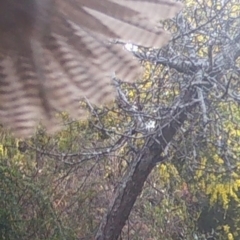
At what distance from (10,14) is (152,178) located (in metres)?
2.26

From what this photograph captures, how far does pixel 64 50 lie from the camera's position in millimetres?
378

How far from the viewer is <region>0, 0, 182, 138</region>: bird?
0.35 metres

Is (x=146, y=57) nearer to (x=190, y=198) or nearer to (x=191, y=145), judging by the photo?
(x=191, y=145)

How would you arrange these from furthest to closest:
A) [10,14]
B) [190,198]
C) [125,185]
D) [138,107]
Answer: [190,198], [125,185], [138,107], [10,14]

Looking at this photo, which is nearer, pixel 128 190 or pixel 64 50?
pixel 64 50

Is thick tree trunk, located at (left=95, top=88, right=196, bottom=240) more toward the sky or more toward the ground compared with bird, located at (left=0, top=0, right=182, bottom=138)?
more toward the ground

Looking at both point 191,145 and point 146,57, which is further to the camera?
point 191,145

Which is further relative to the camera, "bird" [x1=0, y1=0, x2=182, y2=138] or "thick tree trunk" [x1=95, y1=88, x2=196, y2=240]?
"thick tree trunk" [x1=95, y1=88, x2=196, y2=240]

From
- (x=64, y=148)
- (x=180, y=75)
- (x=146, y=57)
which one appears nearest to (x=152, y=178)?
(x=64, y=148)

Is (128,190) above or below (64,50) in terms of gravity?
below

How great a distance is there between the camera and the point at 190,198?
2660 millimetres

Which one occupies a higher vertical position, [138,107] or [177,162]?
[138,107]

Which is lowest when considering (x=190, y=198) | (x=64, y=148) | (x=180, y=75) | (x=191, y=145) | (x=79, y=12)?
(x=190, y=198)

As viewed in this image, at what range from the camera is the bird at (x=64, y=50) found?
35 cm
